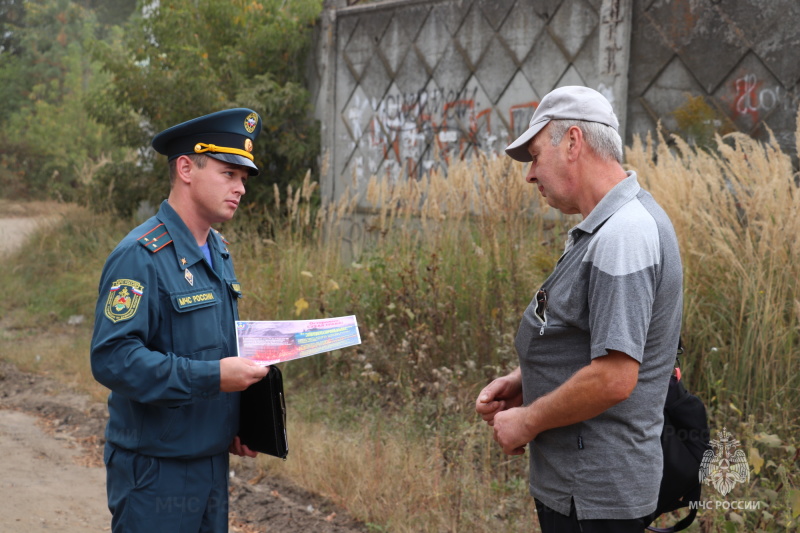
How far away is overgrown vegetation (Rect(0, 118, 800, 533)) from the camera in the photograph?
410 centimetres

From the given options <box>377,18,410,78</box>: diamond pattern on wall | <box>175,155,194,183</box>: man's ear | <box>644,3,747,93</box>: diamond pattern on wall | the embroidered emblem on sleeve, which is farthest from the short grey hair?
<box>377,18,410,78</box>: diamond pattern on wall

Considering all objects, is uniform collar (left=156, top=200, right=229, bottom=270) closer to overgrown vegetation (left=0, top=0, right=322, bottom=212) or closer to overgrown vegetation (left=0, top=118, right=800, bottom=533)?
overgrown vegetation (left=0, top=118, right=800, bottom=533)

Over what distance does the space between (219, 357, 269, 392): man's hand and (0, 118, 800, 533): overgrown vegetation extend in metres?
1.80

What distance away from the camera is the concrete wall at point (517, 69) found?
6.17 meters

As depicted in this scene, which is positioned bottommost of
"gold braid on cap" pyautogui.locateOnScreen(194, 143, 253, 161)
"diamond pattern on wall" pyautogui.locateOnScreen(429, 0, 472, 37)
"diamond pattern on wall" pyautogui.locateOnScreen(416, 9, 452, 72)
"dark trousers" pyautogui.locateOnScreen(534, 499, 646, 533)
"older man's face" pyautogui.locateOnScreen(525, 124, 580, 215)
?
"dark trousers" pyautogui.locateOnScreen(534, 499, 646, 533)

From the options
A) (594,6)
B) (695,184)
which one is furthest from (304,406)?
(594,6)

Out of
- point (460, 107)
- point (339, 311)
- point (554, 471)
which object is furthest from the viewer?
point (460, 107)

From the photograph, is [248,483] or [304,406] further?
[304,406]

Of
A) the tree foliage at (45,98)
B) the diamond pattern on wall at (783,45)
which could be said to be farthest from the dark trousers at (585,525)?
the tree foliage at (45,98)

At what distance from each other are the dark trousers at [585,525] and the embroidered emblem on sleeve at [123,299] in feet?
4.63

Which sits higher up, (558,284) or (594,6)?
(594,6)

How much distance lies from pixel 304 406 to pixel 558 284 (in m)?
3.81

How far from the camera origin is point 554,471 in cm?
231

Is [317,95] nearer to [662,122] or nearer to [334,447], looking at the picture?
[662,122]
